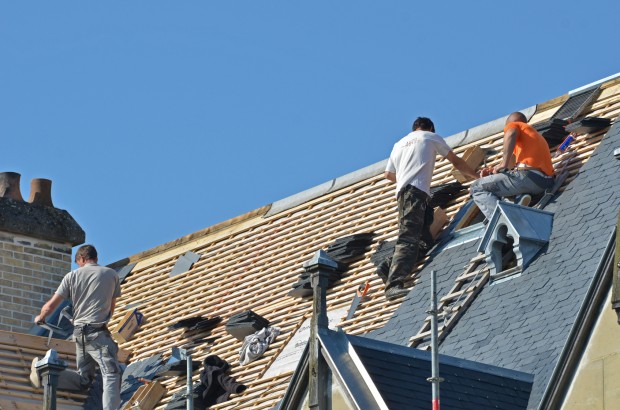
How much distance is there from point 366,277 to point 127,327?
4940 mm

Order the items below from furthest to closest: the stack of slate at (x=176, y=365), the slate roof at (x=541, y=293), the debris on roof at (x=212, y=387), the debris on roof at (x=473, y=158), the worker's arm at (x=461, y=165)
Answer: the stack of slate at (x=176, y=365), the debris on roof at (x=473, y=158), the debris on roof at (x=212, y=387), the worker's arm at (x=461, y=165), the slate roof at (x=541, y=293)

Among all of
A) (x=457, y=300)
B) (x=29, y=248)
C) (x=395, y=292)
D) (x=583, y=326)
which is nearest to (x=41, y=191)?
(x=29, y=248)

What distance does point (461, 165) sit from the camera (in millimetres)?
25328

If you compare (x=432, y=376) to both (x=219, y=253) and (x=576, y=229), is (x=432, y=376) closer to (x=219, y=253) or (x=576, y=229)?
(x=576, y=229)

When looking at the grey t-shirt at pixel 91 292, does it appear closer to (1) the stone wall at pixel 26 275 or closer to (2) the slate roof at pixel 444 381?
(1) the stone wall at pixel 26 275

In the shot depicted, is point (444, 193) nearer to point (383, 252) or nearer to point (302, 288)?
point (383, 252)

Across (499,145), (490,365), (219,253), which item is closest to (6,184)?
(219,253)

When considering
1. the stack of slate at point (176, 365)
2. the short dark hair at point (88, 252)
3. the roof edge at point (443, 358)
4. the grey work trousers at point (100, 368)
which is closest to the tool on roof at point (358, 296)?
the stack of slate at point (176, 365)

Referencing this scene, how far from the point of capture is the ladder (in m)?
22.2

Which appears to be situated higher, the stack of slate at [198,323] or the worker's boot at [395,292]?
the stack of slate at [198,323]

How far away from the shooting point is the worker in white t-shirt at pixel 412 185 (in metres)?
24.6

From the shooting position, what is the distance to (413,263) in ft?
81.1

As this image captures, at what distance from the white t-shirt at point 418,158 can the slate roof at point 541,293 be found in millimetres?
1020

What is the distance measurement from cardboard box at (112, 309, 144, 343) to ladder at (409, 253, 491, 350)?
23.6 ft
